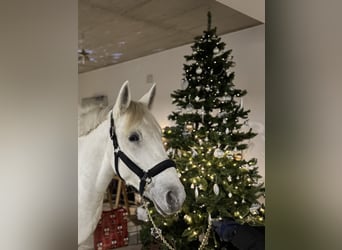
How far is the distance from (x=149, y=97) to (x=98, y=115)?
0.51m

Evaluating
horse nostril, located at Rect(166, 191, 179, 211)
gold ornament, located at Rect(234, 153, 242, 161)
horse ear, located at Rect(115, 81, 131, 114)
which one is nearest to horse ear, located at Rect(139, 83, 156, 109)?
horse ear, located at Rect(115, 81, 131, 114)

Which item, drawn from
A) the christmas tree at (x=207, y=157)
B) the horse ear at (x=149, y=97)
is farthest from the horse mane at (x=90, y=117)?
the christmas tree at (x=207, y=157)

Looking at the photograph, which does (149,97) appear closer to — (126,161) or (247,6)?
(126,161)

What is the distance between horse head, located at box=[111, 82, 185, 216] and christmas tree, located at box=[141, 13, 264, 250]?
19cm

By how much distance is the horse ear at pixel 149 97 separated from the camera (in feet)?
7.13

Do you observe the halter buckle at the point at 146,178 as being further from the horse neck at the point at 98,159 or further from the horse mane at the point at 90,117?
the horse mane at the point at 90,117

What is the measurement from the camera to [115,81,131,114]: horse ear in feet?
6.43

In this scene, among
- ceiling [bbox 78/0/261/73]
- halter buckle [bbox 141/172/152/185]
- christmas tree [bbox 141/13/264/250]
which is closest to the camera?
ceiling [bbox 78/0/261/73]

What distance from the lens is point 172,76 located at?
253 centimetres

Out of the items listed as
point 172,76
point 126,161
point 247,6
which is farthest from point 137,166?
point 247,6

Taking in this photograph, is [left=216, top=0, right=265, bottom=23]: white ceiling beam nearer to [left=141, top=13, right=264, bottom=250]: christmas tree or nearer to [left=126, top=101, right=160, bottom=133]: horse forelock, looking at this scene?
[left=141, top=13, right=264, bottom=250]: christmas tree
